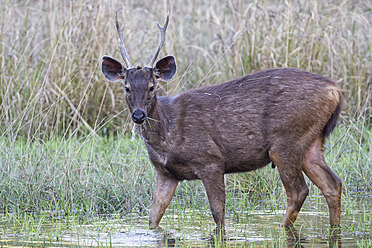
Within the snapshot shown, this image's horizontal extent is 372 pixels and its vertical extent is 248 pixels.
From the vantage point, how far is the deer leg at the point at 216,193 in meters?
6.02

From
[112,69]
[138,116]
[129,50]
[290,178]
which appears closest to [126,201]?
[138,116]

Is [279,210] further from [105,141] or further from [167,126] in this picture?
[105,141]

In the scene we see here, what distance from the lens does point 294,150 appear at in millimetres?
6223

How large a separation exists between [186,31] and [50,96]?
11.2 ft

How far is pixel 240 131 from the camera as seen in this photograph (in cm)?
639

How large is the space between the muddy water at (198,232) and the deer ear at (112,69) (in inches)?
55.1

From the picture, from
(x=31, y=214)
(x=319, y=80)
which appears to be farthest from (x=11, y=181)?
(x=319, y=80)

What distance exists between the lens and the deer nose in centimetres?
586

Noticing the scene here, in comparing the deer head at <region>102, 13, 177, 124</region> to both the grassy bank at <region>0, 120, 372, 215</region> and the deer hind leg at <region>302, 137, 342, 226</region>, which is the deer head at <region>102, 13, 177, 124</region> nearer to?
the grassy bank at <region>0, 120, 372, 215</region>

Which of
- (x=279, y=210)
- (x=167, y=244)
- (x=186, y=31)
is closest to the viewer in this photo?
(x=167, y=244)

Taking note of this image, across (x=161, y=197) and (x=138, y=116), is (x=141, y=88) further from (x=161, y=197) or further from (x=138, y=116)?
(x=161, y=197)

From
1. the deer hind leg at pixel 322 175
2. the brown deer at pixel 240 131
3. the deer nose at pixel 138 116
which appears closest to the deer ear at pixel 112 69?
the brown deer at pixel 240 131

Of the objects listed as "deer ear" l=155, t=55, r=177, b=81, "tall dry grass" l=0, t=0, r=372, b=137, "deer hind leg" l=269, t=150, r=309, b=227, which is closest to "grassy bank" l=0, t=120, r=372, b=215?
"deer hind leg" l=269, t=150, r=309, b=227

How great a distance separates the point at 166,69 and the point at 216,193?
1.36m
